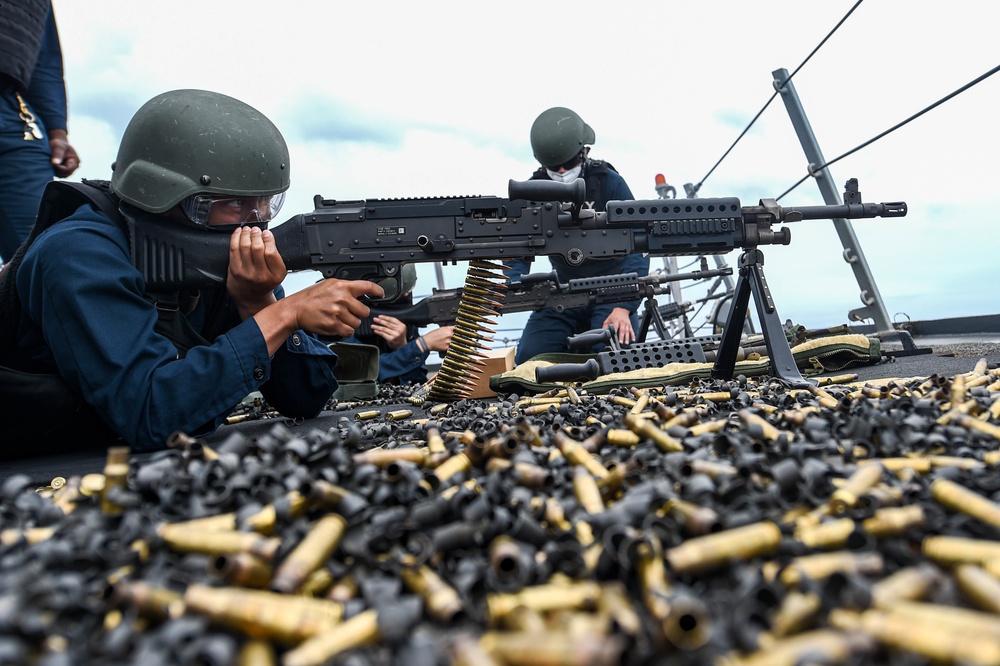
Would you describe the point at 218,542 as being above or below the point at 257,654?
above

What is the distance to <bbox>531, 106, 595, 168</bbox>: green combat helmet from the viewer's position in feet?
22.6

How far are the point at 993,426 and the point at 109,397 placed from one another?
287cm

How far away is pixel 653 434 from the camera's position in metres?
1.89

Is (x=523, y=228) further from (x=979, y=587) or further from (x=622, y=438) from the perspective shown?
(x=979, y=587)

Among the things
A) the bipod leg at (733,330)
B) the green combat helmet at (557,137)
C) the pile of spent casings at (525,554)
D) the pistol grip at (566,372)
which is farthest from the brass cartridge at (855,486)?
the green combat helmet at (557,137)

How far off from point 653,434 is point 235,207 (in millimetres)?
2148

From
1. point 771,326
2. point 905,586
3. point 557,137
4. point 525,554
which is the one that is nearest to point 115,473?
point 525,554

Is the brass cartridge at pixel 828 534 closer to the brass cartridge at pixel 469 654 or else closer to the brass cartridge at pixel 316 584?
the brass cartridge at pixel 469 654

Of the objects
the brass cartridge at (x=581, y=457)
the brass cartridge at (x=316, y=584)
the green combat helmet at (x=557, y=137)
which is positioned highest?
the green combat helmet at (x=557, y=137)

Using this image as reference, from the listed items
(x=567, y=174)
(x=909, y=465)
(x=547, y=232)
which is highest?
(x=567, y=174)

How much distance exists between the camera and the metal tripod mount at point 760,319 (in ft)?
10.7

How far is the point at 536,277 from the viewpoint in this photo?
6.24m

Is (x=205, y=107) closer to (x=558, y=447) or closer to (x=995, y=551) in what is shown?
(x=558, y=447)

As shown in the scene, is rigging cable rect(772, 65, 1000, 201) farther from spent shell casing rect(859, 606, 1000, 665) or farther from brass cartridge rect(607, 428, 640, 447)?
spent shell casing rect(859, 606, 1000, 665)
